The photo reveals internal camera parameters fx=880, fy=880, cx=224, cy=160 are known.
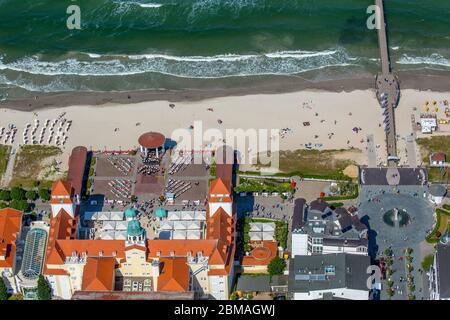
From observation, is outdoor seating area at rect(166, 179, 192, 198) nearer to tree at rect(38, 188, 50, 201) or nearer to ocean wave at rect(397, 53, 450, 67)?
tree at rect(38, 188, 50, 201)

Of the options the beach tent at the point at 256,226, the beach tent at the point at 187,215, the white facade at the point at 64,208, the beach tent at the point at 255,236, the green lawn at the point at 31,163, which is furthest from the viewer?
the green lawn at the point at 31,163

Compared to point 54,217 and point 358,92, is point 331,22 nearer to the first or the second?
point 358,92

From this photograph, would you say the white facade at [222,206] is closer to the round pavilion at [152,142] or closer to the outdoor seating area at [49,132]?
the round pavilion at [152,142]

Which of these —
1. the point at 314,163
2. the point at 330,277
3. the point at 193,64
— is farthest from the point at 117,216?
the point at 193,64

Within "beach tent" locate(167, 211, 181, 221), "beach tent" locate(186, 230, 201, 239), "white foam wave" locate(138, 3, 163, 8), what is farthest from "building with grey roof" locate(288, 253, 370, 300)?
"white foam wave" locate(138, 3, 163, 8)

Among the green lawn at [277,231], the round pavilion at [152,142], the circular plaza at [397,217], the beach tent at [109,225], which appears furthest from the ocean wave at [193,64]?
the beach tent at [109,225]
